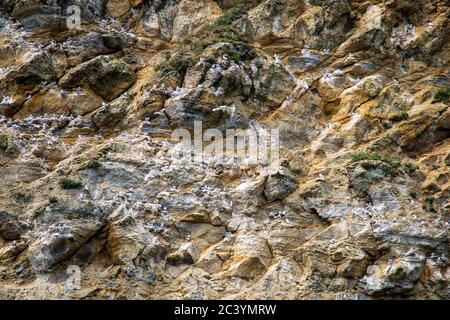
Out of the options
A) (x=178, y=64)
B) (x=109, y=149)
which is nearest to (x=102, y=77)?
(x=178, y=64)

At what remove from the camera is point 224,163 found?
17.9m

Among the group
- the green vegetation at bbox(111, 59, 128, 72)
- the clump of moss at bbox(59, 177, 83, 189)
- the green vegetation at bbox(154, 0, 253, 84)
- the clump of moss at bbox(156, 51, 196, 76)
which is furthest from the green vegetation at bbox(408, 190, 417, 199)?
the green vegetation at bbox(111, 59, 128, 72)

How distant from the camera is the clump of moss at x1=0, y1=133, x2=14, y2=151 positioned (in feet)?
56.9

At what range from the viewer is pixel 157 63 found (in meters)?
20.7

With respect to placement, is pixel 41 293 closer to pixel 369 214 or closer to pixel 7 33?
pixel 369 214

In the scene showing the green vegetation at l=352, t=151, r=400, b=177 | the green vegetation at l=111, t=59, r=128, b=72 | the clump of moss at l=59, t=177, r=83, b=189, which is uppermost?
the green vegetation at l=111, t=59, r=128, b=72

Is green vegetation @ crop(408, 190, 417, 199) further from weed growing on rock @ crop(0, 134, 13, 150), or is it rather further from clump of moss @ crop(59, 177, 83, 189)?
weed growing on rock @ crop(0, 134, 13, 150)

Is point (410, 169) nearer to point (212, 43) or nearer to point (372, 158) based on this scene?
point (372, 158)

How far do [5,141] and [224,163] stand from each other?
22.1 feet

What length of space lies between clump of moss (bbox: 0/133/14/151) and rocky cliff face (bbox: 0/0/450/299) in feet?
0.20

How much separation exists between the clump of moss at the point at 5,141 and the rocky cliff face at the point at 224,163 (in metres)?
0.06

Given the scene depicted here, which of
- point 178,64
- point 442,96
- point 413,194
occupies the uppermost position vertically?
point 178,64

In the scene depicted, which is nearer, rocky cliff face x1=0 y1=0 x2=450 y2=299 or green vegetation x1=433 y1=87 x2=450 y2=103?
rocky cliff face x1=0 y1=0 x2=450 y2=299

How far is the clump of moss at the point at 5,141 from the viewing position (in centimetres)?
1733
